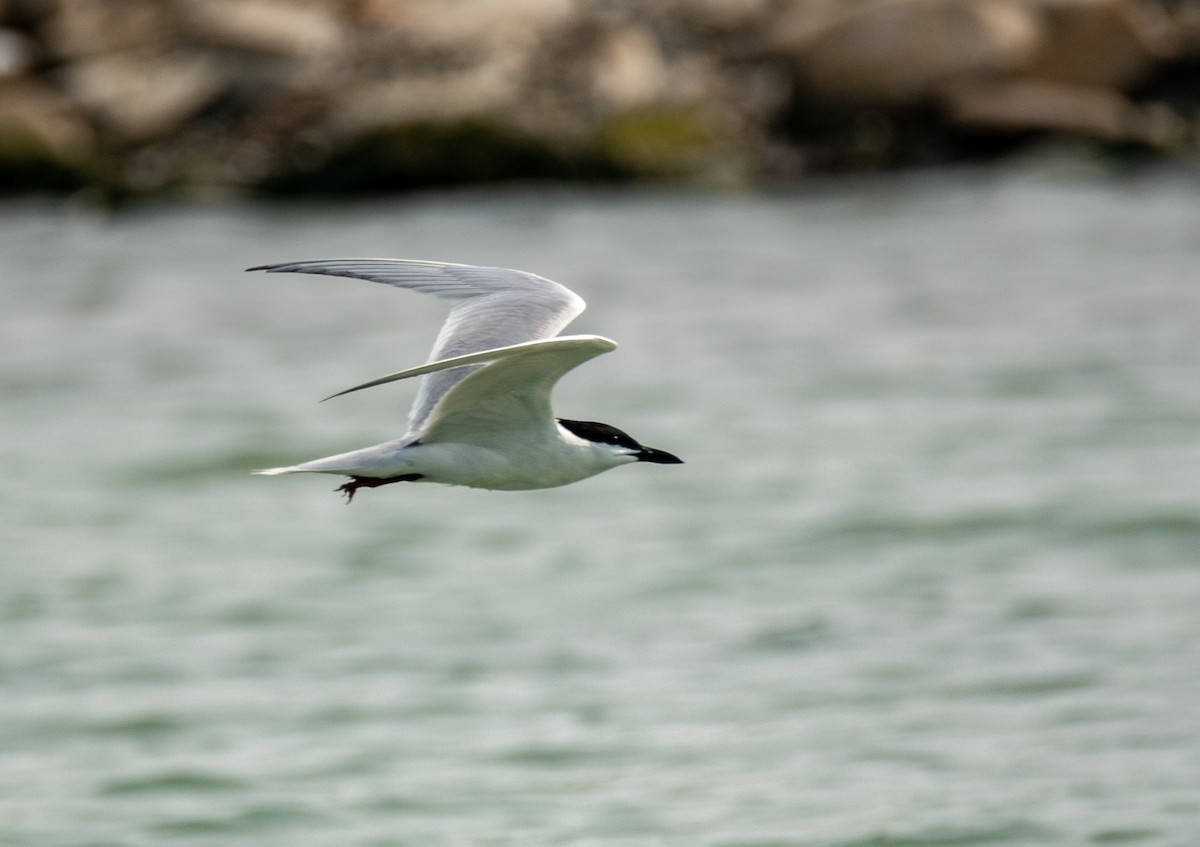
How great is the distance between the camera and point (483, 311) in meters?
7.21

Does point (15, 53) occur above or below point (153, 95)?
above

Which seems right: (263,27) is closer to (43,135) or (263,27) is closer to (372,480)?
(43,135)

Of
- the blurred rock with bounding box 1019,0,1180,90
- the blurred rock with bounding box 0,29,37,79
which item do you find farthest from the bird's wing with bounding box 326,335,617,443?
the blurred rock with bounding box 0,29,37,79

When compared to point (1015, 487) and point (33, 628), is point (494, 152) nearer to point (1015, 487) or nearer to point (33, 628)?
point (1015, 487)

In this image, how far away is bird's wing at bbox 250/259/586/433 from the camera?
6.96m

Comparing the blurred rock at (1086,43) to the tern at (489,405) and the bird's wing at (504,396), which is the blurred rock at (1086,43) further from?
the bird's wing at (504,396)

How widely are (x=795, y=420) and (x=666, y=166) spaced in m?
10.1

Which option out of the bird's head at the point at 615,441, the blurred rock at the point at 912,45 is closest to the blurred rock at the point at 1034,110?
the blurred rock at the point at 912,45

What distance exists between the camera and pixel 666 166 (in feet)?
84.9

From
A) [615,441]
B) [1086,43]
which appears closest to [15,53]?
[1086,43]

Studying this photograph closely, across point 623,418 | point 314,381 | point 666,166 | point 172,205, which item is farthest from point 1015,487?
point 172,205

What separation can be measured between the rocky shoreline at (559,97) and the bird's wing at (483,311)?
17.9 metres

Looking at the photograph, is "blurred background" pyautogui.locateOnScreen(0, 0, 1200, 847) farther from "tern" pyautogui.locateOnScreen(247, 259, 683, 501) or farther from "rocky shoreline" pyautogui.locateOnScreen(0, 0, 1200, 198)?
"tern" pyautogui.locateOnScreen(247, 259, 683, 501)

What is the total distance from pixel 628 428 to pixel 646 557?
241 centimetres
